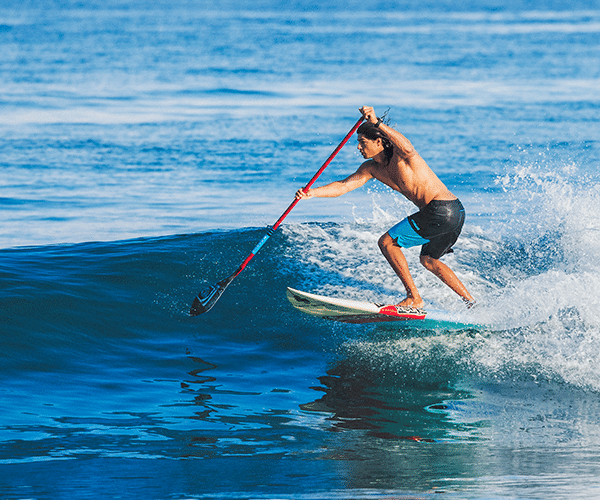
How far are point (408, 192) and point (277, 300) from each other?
7.77ft

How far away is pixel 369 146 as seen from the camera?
701cm

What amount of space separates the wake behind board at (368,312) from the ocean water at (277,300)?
164 mm

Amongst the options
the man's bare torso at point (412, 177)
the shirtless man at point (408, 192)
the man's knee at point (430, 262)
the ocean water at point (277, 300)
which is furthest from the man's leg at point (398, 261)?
the man's bare torso at point (412, 177)

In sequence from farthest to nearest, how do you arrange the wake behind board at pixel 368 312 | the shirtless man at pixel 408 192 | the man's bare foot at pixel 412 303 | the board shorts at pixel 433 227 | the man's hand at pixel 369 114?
the man's bare foot at pixel 412 303, the wake behind board at pixel 368 312, the board shorts at pixel 433 227, the shirtless man at pixel 408 192, the man's hand at pixel 369 114

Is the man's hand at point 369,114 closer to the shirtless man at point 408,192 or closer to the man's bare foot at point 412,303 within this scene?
the shirtless man at point 408,192

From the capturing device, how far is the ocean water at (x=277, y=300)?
5.07m

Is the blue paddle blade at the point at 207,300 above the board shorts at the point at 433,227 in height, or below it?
below

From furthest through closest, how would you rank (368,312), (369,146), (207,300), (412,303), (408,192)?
(207,300) < (412,303) < (368,312) < (408,192) < (369,146)

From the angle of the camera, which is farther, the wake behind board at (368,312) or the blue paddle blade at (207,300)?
the blue paddle blade at (207,300)

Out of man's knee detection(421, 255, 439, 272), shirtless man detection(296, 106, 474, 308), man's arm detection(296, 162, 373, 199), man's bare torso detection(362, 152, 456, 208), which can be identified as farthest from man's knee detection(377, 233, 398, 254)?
man's arm detection(296, 162, 373, 199)

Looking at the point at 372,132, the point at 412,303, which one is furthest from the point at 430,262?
the point at 372,132

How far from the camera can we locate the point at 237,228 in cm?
1145

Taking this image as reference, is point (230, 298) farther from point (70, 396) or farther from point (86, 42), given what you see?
point (86, 42)

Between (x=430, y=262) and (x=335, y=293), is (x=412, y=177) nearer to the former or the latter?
(x=430, y=262)
